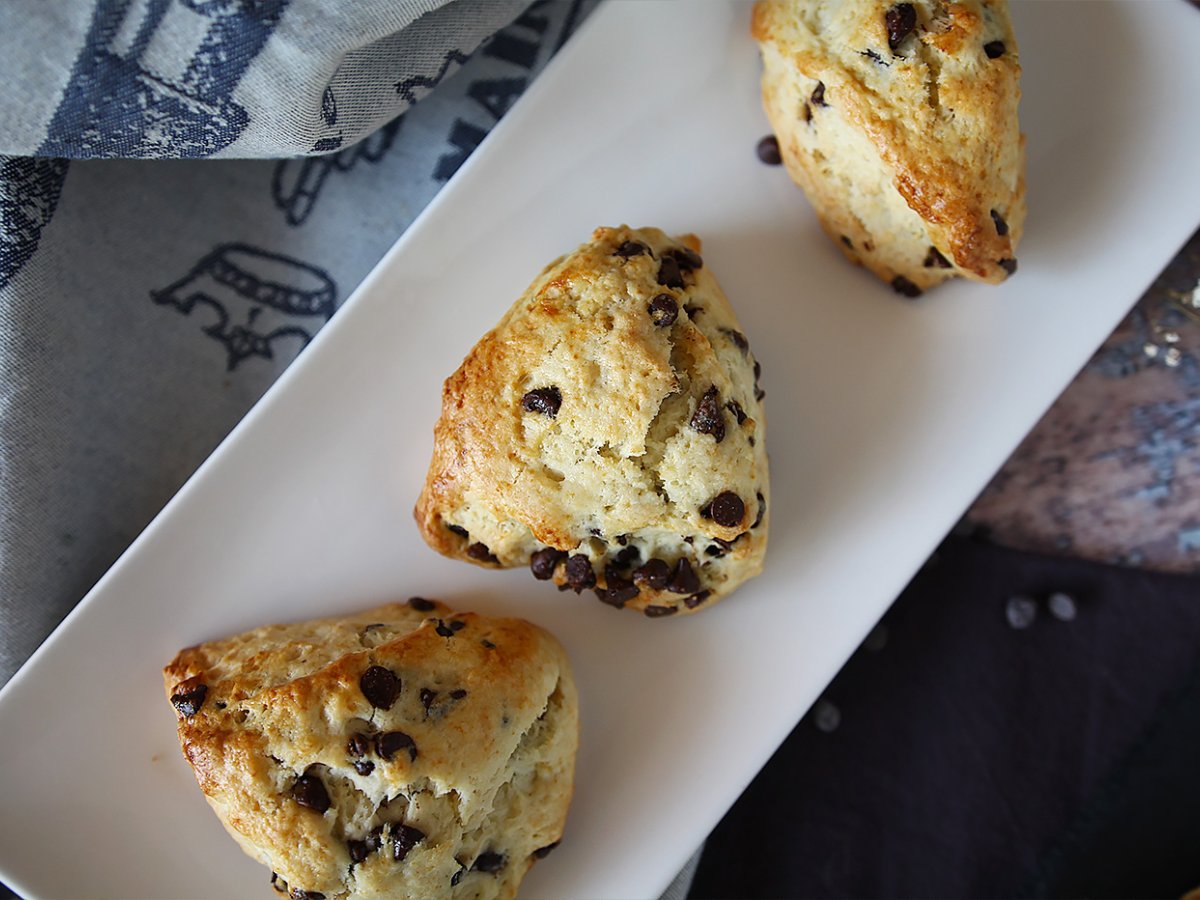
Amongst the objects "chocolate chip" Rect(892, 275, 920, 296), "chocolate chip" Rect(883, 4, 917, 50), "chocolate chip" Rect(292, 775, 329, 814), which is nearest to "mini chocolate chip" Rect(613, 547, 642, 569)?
"chocolate chip" Rect(292, 775, 329, 814)

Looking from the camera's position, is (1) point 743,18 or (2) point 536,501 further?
(1) point 743,18

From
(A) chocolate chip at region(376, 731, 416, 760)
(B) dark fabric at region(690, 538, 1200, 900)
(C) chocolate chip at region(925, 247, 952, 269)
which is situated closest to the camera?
(A) chocolate chip at region(376, 731, 416, 760)

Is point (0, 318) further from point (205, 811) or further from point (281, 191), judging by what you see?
point (205, 811)

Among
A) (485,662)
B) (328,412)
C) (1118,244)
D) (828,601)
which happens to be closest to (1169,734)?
(828,601)

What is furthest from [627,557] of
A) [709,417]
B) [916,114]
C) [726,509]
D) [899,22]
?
[899,22]

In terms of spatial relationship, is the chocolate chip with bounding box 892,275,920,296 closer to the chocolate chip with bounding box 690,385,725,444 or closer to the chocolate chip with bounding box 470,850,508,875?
the chocolate chip with bounding box 690,385,725,444

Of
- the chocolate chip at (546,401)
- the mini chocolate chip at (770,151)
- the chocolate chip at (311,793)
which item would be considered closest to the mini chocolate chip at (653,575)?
the chocolate chip at (546,401)

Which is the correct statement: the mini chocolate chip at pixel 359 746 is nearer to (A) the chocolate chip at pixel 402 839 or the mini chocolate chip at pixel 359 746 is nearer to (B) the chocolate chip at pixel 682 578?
(A) the chocolate chip at pixel 402 839
